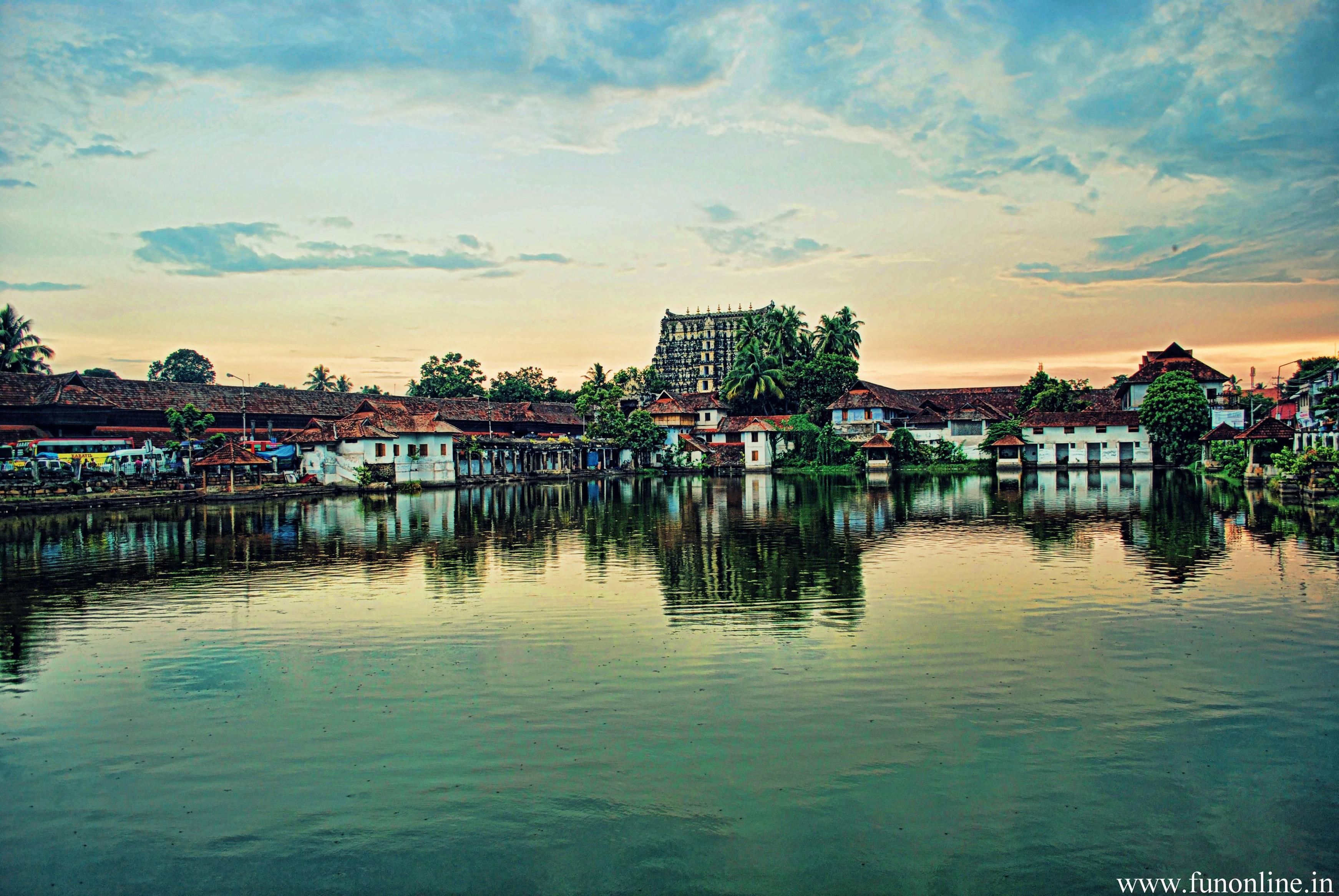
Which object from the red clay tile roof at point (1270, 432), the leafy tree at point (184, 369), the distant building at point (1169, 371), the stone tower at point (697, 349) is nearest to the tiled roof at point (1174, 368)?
the distant building at point (1169, 371)

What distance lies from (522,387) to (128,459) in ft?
128

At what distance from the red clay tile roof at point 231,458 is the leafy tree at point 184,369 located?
177ft

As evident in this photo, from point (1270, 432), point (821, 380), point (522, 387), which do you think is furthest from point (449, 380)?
point (1270, 432)

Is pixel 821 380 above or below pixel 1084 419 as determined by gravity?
above

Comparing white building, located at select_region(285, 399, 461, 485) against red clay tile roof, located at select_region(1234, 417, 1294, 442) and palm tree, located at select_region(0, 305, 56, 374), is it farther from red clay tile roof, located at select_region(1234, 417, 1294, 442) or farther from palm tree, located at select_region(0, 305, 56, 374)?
red clay tile roof, located at select_region(1234, 417, 1294, 442)

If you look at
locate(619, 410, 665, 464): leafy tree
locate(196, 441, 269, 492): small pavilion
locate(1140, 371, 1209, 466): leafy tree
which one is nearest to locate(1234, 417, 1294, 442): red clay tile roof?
locate(1140, 371, 1209, 466): leafy tree

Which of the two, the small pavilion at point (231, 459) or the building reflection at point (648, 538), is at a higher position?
the small pavilion at point (231, 459)

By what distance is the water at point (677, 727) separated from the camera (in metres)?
6.61

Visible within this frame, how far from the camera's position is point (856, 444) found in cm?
6512

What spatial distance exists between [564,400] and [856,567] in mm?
69540

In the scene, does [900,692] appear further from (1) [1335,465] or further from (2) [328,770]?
(1) [1335,465]

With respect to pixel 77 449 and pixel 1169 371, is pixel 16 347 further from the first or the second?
pixel 1169 371

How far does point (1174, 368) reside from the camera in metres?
64.8

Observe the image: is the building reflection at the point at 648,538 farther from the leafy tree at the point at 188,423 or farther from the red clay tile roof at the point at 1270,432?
the leafy tree at the point at 188,423
